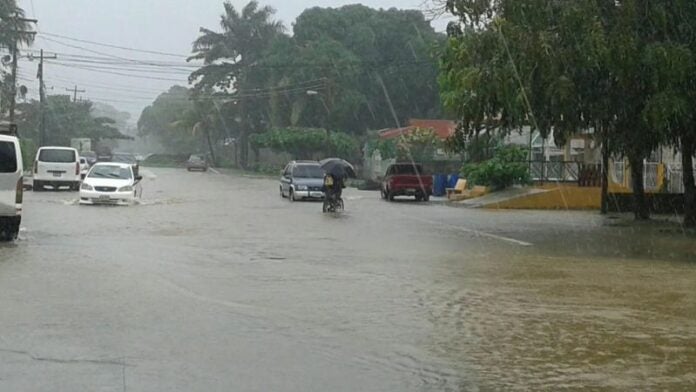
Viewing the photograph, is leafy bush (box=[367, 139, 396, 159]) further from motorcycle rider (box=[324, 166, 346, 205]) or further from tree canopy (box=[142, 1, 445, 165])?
motorcycle rider (box=[324, 166, 346, 205])

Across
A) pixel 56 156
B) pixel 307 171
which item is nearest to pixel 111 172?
pixel 307 171

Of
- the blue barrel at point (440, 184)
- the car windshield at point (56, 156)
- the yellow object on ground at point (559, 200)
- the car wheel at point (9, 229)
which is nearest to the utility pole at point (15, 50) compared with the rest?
the car windshield at point (56, 156)

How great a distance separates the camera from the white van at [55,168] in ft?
137

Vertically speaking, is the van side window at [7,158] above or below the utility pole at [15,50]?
below

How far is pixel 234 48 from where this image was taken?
9200 centimetres

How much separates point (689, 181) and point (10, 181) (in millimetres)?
15771

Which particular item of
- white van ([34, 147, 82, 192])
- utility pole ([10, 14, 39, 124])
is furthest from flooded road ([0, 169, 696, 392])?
utility pole ([10, 14, 39, 124])

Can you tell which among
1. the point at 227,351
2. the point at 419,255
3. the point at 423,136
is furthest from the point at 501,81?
the point at 423,136

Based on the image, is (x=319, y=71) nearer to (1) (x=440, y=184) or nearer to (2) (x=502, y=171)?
(1) (x=440, y=184)

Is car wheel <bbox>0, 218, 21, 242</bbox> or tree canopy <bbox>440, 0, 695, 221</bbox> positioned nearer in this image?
car wheel <bbox>0, 218, 21, 242</bbox>

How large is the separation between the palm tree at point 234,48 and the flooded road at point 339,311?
226 ft

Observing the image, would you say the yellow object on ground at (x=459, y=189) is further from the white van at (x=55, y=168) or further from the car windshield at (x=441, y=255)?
the white van at (x=55, y=168)

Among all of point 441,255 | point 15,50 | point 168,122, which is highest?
point 15,50

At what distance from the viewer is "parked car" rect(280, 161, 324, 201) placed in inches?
1555
